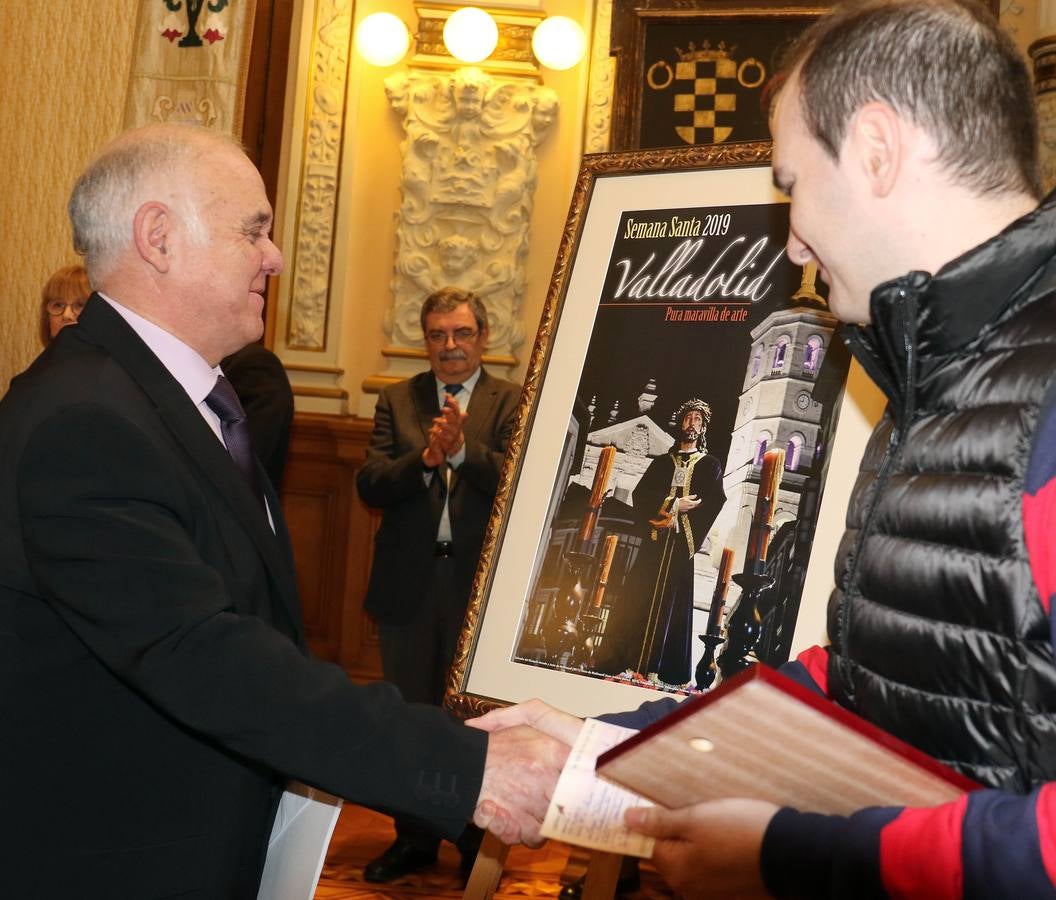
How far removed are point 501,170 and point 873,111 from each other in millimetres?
4864

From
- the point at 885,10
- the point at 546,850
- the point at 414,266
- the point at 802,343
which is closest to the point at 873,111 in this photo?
the point at 885,10

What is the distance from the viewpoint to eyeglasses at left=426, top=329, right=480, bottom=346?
423cm

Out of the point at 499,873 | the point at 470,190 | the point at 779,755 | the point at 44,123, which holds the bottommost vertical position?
the point at 499,873

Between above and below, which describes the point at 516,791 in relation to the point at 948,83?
below

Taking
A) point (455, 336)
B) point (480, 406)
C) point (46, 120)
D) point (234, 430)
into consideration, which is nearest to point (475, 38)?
point (46, 120)

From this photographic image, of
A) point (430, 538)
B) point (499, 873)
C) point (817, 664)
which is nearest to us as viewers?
point (817, 664)

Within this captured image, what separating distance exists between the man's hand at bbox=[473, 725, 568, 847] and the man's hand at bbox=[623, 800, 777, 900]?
1.56 ft

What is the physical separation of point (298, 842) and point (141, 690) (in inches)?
18.4

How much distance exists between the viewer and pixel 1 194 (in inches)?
188

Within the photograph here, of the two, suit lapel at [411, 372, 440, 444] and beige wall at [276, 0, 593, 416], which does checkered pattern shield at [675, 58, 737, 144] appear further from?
suit lapel at [411, 372, 440, 444]

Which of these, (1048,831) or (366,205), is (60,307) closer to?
(366,205)

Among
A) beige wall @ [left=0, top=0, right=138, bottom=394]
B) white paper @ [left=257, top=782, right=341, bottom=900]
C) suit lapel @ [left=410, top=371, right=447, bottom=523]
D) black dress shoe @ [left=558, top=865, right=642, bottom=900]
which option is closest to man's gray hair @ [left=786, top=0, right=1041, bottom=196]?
white paper @ [left=257, top=782, right=341, bottom=900]

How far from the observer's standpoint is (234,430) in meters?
2.12

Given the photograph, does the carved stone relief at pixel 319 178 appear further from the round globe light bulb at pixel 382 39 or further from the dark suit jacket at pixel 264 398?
the dark suit jacket at pixel 264 398
